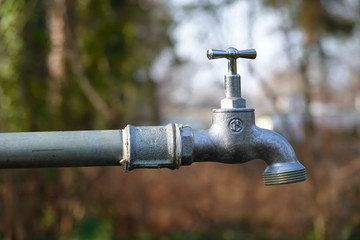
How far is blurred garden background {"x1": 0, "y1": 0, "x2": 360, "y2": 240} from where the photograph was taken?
5.29 meters

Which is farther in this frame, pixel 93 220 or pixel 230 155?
pixel 93 220

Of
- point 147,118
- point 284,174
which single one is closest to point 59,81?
point 147,118

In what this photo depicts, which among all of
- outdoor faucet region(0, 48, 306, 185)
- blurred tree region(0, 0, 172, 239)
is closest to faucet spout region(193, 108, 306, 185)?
outdoor faucet region(0, 48, 306, 185)

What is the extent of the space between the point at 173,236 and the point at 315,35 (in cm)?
400

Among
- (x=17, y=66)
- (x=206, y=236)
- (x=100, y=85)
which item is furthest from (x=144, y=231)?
(x=17, y=66)

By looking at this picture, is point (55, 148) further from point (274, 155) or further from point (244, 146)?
point (274, 155)

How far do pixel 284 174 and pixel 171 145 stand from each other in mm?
453

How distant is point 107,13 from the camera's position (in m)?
7.25

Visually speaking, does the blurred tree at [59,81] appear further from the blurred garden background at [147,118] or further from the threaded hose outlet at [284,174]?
the threaded hose outlet at [284,174]

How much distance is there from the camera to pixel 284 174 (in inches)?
69.5

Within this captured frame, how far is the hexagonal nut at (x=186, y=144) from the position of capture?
5.45 ft

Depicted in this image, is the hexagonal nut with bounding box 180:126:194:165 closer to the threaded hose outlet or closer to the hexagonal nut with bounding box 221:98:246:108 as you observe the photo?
the hexagonal nut with bounding box 221:98:246:108

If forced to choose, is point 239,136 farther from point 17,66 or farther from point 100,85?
point 100,85

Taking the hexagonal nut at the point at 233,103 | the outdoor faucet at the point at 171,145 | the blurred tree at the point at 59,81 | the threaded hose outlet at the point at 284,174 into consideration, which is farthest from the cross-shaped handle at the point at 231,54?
the blurred tree at the point at 59,81
